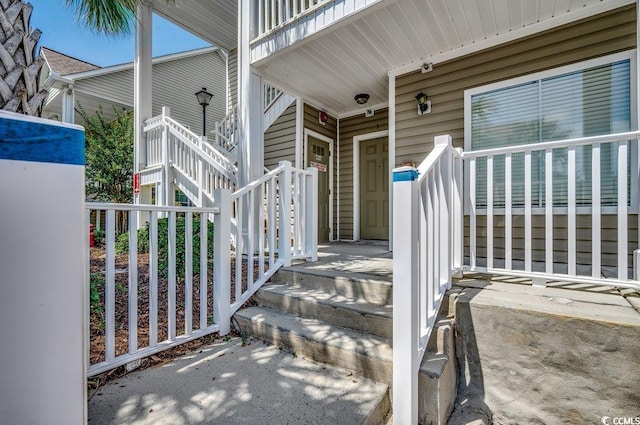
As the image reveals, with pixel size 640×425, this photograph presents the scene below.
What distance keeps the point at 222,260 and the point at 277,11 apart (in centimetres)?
351

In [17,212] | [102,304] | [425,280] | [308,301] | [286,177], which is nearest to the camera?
[17,212]

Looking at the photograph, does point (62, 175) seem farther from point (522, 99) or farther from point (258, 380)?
point (522, 99)

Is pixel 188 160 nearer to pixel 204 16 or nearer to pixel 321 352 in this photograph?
pixel 204 16

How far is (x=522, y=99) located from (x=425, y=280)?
286 centimetres

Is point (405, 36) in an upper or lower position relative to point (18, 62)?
upper

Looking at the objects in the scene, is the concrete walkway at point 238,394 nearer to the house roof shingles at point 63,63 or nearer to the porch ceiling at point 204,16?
the porch ceiling at point 204,16

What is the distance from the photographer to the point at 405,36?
11.5 ft

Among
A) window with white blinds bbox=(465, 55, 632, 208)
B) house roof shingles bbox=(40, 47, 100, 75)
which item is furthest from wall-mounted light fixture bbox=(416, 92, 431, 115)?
house roof shingles bbox=(40, 47, 100, 75)

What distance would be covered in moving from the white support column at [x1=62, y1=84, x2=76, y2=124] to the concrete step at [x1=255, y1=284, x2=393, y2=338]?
8.12 m

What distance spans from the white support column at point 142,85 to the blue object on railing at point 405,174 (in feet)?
19.9

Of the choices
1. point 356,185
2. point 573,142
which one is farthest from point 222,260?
point 356,185

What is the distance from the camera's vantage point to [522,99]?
339cm

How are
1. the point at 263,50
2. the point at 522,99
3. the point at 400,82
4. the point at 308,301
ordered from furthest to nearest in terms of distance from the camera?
the point at 400,82
the point at 263,50
the point at 522,99
the point at 308,301

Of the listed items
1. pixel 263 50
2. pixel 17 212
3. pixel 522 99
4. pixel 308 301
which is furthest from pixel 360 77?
pixel 17 212
